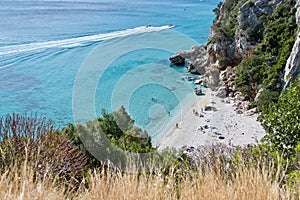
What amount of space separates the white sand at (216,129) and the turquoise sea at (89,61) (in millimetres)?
3745

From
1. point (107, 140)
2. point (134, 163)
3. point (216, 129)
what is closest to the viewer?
point (134, 163)

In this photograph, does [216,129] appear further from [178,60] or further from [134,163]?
[178,60]

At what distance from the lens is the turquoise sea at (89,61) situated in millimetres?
35312

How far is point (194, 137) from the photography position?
25.4m

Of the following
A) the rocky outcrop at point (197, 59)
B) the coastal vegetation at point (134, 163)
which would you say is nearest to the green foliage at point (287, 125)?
the coastal vegetation at point (134, 163)

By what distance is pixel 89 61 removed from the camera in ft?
164

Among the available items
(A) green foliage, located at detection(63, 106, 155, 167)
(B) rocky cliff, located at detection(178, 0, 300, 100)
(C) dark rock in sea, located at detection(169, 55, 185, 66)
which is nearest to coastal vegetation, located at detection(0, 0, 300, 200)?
(A) green foliage, located at detection(63, 106, 155, 167)

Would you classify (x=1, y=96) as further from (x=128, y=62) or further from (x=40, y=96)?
(x=128, y=62)

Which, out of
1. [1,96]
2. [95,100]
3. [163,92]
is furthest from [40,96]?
[163,92]

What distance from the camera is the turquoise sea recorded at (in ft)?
116

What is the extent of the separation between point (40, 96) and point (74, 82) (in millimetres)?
5910

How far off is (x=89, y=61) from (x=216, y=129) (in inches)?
1159

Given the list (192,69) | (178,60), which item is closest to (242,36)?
(192,69)

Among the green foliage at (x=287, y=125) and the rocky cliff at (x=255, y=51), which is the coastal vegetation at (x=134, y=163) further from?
the rocky cliff at (x=255, y=51)
